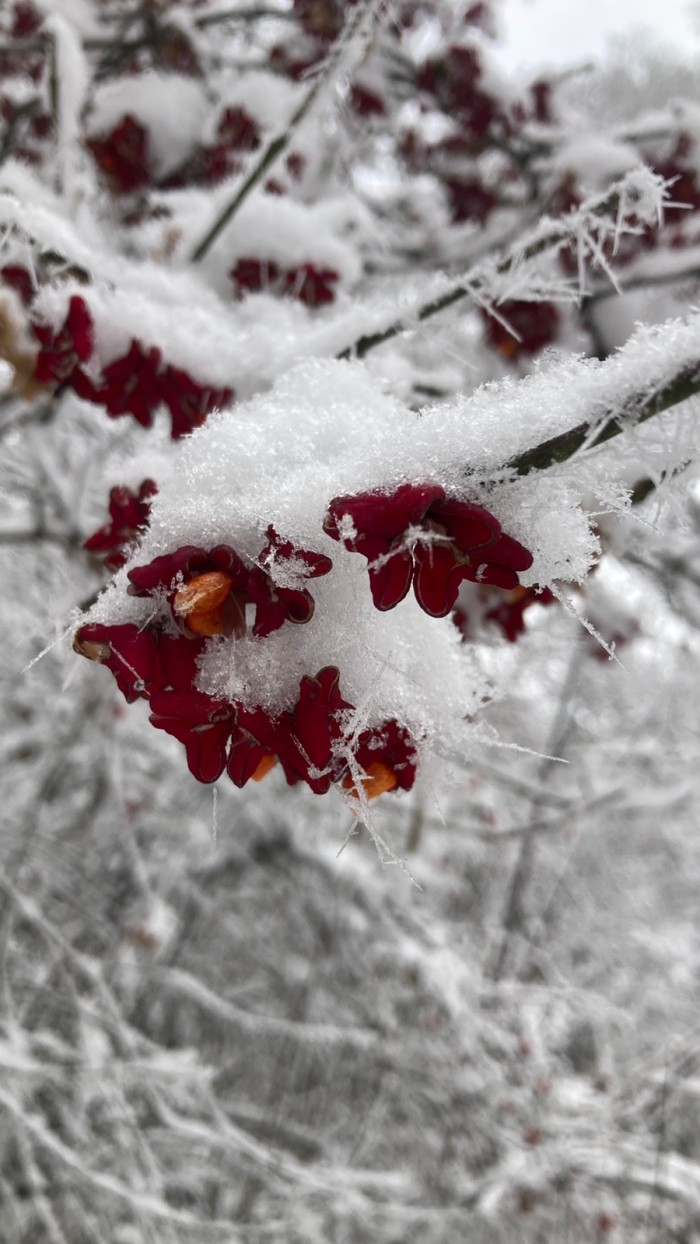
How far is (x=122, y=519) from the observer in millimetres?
964

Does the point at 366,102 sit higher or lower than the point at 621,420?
higher

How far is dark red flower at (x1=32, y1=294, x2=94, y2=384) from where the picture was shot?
1111 millimetres

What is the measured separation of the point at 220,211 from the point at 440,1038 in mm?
3696

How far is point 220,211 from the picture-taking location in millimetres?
1585

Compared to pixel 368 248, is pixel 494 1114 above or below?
below

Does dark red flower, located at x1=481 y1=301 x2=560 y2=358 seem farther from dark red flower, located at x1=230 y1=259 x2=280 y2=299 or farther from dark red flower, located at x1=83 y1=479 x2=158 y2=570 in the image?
dark red flower, located at x1=83 y1=479 x2=158 y2=570

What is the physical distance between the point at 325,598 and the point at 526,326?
206 centimetres

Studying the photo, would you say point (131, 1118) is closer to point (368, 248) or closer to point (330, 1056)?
point (330, 1056)

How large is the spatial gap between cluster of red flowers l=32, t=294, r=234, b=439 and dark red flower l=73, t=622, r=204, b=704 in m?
0.60

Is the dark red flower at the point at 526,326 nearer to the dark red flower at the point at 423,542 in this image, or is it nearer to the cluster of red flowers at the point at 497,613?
the cluster of red flowers at the point at 497,613

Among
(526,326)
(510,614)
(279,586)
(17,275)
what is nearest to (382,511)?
(279,586)

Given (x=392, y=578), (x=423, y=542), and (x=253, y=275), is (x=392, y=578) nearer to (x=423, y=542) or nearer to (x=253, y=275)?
(x=423, y=542)

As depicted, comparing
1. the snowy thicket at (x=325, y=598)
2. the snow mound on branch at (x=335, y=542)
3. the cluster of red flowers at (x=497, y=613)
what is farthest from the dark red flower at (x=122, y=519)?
the cluster of red flowers at (x=497, y=613)

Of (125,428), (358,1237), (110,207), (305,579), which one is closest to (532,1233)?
(358,1237)
